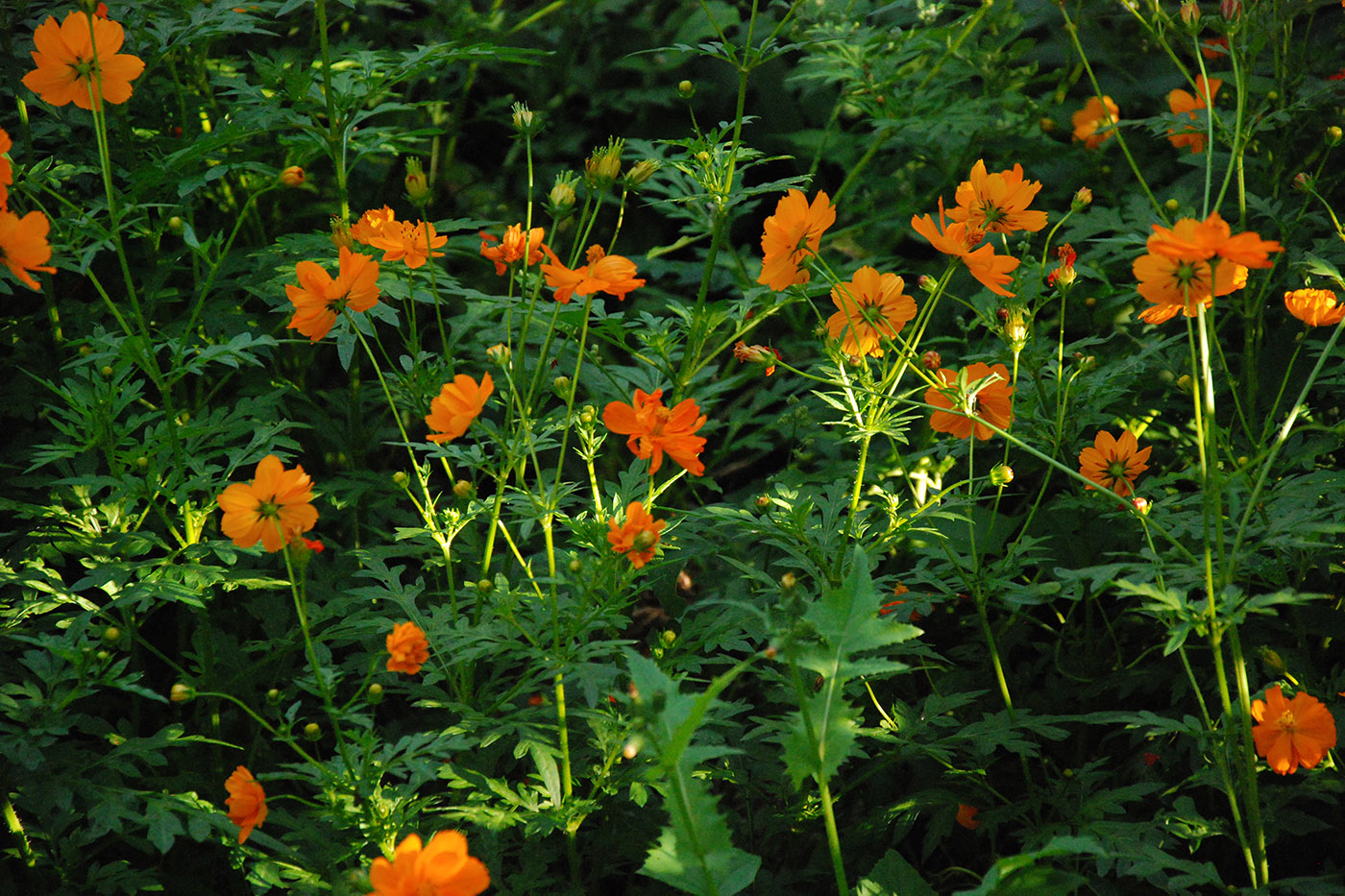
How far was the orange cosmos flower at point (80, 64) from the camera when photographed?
1530 mm

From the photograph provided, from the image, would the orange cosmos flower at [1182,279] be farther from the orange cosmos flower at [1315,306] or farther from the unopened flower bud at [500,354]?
the unopened flower bud at [500,354]

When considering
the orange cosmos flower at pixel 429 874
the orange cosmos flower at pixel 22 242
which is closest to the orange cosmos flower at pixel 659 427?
the orange cosmos flower at pixel 429 874

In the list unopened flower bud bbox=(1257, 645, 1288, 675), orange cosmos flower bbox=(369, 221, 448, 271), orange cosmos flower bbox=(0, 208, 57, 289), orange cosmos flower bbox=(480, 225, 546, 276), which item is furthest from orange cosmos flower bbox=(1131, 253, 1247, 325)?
orange cosmos flower bbox=(0, 208, 57, 289)

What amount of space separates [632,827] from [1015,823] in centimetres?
72

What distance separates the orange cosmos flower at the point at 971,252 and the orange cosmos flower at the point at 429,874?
1014 millimetres

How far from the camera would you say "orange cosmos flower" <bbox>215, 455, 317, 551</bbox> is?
1259 millimetres

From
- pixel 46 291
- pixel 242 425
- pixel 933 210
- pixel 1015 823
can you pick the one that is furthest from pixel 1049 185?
pixel 46 291

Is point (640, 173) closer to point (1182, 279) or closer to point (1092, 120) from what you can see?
point (1182, 279)

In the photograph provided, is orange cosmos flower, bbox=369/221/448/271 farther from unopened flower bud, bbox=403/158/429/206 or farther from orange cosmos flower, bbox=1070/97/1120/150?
orange cosmos flower, bbox=1070/97/1120/150

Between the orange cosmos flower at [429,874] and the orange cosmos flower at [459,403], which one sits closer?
the orange cosmos flower at [429,874]

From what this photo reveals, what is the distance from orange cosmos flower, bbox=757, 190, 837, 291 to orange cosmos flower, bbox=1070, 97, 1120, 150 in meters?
1.10

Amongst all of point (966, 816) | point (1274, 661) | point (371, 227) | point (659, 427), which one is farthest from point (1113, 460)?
point (371, 227)

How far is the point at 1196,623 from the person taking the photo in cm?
120

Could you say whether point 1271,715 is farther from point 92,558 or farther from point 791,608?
point 92,558
